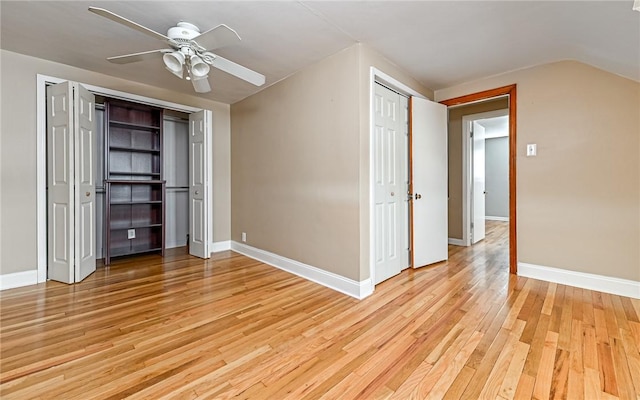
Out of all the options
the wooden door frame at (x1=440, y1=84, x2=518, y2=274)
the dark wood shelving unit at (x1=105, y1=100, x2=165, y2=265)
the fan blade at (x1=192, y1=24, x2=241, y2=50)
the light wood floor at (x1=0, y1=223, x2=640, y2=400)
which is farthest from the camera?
the dark wood shelving unit at (x1=105, y1=100, x2=165, y2=265)

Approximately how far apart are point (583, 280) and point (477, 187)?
2.57 metres

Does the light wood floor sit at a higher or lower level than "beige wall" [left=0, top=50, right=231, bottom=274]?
lower

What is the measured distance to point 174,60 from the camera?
2170mm

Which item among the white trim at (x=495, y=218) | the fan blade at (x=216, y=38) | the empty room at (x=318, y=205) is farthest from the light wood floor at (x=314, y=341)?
the white trim at (x=495, y=218)

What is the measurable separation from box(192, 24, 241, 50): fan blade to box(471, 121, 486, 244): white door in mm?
4491

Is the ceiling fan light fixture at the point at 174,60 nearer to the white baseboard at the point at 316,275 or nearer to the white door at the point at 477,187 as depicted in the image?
the white baseboard at the point at 316,275

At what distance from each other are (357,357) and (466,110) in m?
4.57

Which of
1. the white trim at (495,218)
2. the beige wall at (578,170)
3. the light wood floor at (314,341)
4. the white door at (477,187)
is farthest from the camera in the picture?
the white trim at (495,218)

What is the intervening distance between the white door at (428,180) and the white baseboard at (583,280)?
3.15ft

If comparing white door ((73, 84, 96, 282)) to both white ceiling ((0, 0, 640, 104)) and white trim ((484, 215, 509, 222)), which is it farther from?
white trim ((484, 215, 509, 222))

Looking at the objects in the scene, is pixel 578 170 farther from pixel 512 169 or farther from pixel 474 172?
pixel 474 172

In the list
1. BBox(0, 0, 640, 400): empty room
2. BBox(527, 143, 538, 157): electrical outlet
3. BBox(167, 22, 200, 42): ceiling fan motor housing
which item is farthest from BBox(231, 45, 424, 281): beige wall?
BBox(527, 143, 538, 157): electrical outlet

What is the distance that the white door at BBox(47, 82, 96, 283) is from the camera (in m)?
2.93

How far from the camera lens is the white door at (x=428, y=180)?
3377 mm
